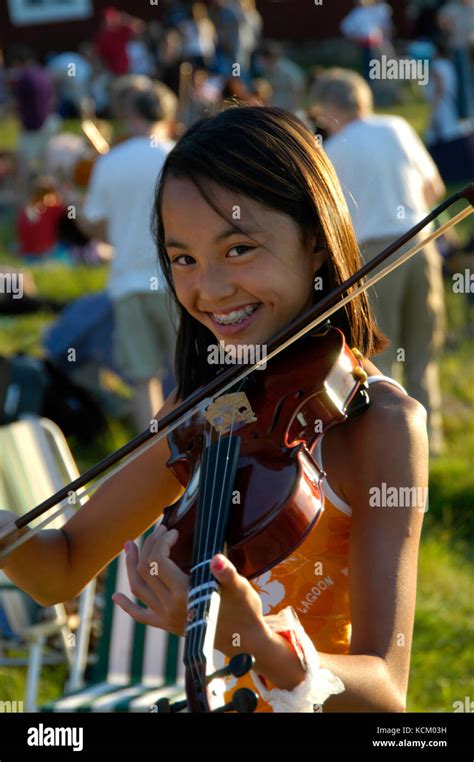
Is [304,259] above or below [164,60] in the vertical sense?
below

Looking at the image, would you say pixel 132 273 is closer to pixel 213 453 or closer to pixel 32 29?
pixel 213 453

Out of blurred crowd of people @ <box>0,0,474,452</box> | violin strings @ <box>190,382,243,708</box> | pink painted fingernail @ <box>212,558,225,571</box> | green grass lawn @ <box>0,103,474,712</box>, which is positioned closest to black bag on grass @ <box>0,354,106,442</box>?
green grass lawn @ <box>0,103,474,712</box>

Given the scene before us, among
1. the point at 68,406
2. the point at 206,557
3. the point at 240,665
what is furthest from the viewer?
the point at 68,406

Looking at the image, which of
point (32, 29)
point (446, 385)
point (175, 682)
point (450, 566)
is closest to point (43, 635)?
point (175, 682)

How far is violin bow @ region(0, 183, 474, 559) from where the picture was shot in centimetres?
174

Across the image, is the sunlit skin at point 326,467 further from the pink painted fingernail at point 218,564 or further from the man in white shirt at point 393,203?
the man in white shirt at point 393,203

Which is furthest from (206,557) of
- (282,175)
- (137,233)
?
(137,233)

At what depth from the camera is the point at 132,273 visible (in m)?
5.67

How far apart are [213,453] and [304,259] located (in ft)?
1.08

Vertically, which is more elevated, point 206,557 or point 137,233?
point 137,233

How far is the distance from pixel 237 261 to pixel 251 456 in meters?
0.28

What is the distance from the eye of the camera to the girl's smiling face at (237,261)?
1.72m

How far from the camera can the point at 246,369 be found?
1.80m

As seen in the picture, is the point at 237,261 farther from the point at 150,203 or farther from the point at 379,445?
the point at 150,203
